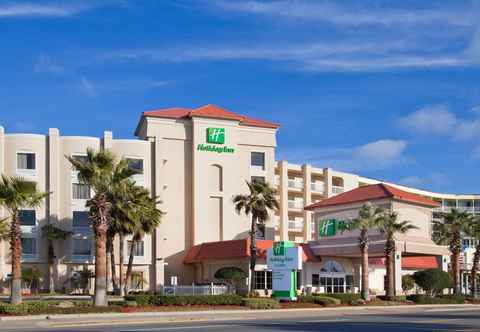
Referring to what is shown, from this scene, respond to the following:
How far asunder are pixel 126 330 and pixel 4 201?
15.2 meters

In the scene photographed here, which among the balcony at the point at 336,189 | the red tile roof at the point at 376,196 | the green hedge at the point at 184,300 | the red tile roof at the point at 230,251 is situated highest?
the balcony at the point at 336,189

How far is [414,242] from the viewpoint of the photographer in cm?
6619

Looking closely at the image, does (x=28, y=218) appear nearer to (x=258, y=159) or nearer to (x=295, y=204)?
(x=258, y=159)

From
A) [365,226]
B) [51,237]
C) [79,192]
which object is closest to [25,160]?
[79,192]

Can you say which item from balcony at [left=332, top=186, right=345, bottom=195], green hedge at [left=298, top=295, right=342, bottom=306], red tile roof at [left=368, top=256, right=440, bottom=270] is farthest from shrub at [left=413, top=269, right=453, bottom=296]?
balcony at [left=332, top=186, right=345, bottom=195]

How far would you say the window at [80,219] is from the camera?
72.6 meters

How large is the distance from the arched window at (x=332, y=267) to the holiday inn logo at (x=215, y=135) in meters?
17.0

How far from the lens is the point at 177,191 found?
3061 inches

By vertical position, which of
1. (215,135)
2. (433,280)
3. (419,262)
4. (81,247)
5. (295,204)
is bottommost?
(433,280)

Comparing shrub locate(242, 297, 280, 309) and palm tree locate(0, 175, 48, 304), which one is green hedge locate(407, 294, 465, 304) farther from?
palm tree locate(0, 175, 48, 304)

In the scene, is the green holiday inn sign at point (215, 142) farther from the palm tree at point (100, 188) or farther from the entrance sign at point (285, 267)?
the palm tree at point (100, 188)

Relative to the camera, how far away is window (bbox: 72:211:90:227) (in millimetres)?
72562

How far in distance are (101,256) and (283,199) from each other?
177 feet

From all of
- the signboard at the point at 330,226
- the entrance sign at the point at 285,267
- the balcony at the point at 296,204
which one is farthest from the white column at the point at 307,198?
the entrance sign at the point at 285,267
